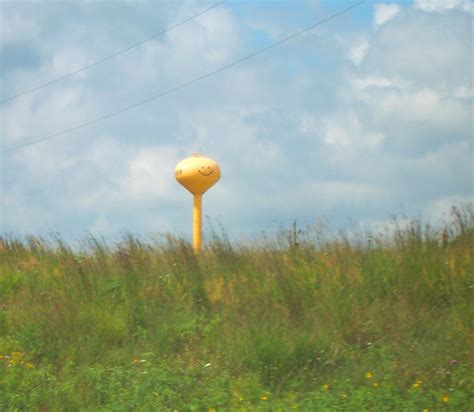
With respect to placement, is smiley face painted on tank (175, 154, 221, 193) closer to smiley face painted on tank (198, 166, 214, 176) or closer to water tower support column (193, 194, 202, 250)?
smiley face painted on tank (198, 166, 214, 176)

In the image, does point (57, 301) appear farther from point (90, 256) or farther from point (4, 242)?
point (4, 242)

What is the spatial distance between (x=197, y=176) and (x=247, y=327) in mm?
8834

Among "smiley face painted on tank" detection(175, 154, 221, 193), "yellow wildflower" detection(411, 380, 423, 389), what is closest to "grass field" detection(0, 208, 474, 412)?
"yellow wildflower" detection(411, 380, 423, 389)

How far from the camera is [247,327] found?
34.0 feet

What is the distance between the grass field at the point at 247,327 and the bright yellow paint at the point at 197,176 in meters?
4.45

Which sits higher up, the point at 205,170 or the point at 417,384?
the point at 205,170

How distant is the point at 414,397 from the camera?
27.7ft

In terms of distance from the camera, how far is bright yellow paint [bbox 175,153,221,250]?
1886 centimetres

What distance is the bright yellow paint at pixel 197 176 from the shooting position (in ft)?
61.9

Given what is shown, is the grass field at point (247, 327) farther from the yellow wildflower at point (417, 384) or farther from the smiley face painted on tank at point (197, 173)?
the smiley face painted on tank at point (197, 173)

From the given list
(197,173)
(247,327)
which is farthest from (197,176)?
(247,327)

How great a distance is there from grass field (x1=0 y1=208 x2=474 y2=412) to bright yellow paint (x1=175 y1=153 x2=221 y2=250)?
14.6ft

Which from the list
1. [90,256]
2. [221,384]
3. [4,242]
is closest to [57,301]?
[90,256]

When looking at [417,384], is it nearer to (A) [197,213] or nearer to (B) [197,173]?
(B) [197,173]
